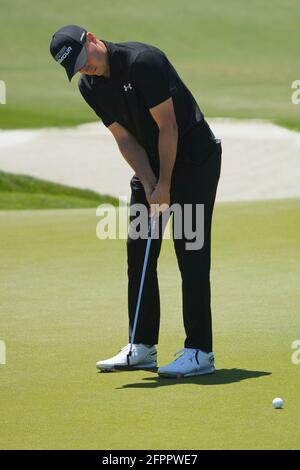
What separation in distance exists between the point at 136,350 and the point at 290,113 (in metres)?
20.9

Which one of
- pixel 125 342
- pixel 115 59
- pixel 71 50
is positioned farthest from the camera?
pixel 125 342

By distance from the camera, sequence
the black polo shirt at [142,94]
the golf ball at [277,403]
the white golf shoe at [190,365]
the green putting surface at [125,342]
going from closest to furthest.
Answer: the green putting surface at [125,342], the golf ball at [277,403], the black polo shirt at [142,94], the white golf shoe at [190,365]

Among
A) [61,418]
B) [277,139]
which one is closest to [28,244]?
[61,418]

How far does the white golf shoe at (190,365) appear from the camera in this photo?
6.03m

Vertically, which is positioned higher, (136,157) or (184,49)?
(184,49)

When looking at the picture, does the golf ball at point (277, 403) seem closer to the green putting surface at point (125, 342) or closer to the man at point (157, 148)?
the green putting surface at point (125, 342)

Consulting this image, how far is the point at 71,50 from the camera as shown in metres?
5.72

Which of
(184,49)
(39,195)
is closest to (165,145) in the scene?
(39,195)

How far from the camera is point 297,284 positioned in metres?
8.61

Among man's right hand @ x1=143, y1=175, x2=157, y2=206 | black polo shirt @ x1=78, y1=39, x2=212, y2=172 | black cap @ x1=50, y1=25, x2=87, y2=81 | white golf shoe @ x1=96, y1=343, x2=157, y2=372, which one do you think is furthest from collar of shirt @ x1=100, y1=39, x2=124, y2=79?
white golf shoe @ x1=96, y1=343, x2=157, y2=372

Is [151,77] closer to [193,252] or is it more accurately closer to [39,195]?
[193,252]

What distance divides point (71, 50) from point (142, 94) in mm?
417

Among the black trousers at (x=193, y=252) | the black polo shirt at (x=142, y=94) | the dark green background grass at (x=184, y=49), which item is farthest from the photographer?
the dark green background grass at (x=184, y=49)

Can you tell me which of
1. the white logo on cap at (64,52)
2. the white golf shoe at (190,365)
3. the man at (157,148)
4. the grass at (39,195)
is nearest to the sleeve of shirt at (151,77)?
the man at (157,148)
